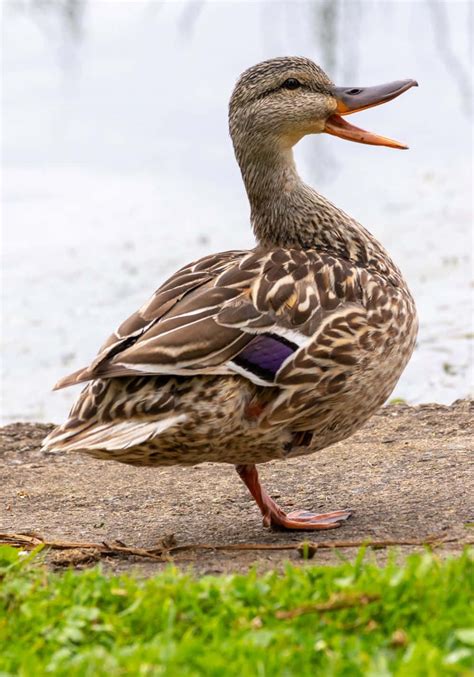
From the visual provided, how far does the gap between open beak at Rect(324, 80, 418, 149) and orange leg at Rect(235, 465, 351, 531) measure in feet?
5.33

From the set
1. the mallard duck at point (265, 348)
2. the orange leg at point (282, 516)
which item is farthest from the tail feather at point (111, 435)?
the orange leg at point (282, 516)

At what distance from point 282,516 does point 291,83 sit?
1.97m

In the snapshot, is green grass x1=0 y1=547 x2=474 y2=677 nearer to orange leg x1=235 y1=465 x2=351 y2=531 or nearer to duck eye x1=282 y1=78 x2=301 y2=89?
orange leg x1=235 y1=465 x2=351 y2=531

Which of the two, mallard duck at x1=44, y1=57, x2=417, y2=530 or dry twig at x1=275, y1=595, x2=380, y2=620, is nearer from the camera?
dry twig at x1=275, y1=595, x2=380, y2=620

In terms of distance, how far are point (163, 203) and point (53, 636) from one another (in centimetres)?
856

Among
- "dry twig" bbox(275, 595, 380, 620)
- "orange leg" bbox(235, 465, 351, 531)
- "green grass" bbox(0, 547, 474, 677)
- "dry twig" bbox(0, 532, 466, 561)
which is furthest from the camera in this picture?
"orange leg" bbox(235, 465, 351, 531)

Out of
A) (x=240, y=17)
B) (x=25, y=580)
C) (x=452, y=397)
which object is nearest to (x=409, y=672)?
(x=25, y=580)

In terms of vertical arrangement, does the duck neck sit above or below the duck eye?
below

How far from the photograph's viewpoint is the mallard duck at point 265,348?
4.25 m

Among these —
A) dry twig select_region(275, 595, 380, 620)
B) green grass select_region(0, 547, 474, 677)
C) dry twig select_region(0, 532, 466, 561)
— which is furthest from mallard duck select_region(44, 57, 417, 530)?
dry twig select_region(275, 595, 380, 620)

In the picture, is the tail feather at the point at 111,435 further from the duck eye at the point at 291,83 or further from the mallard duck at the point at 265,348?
the duck eye at the point at 291,83

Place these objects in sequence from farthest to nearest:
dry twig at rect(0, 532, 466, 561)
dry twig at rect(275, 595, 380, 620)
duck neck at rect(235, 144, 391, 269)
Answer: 1. duck neck at rect(235, 144, 391, 269)
2. dry twig at rect(0, 532, 466, 561)
3. dry twig at rect(275, 595, 380, 620)

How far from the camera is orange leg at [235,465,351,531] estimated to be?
4820 millimetres

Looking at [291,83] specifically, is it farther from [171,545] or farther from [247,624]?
[247,624]
